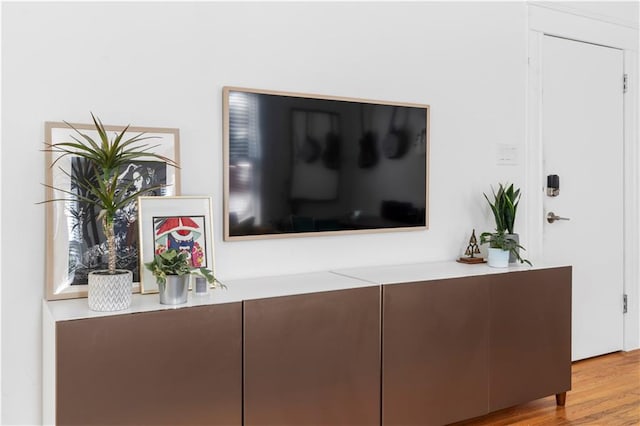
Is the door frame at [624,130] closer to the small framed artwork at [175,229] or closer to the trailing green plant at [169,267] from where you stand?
the small framed artwork at [175,229]

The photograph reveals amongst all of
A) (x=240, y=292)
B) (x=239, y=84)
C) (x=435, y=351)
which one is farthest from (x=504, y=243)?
(x=239, y=84)

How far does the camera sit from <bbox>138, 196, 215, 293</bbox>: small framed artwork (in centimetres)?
214

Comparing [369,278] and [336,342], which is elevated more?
[369,278]

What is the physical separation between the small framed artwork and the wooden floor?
1488 mm

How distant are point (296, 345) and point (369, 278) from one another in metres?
0.50

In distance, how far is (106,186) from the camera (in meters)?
1.97

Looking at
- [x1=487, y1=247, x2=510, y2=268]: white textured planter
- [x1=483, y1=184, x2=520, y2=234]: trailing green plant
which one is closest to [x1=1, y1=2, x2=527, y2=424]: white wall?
[x1=483, y1=184, x2=520, y2=234]: trailing green plant

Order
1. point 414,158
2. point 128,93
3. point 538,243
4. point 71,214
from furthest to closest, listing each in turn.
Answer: point 538,243, point 414,158, point 128,93, point 71,214

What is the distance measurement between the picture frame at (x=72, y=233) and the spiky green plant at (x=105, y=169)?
0.7 inches

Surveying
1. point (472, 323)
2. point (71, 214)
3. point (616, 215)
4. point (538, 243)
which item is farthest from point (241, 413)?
point (616, 215)

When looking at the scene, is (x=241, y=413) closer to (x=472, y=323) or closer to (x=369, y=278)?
(x=369, y=278)

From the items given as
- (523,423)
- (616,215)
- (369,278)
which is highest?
(616,215)

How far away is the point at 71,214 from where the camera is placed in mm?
2084

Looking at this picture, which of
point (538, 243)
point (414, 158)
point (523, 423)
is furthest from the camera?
point (538, 243)
